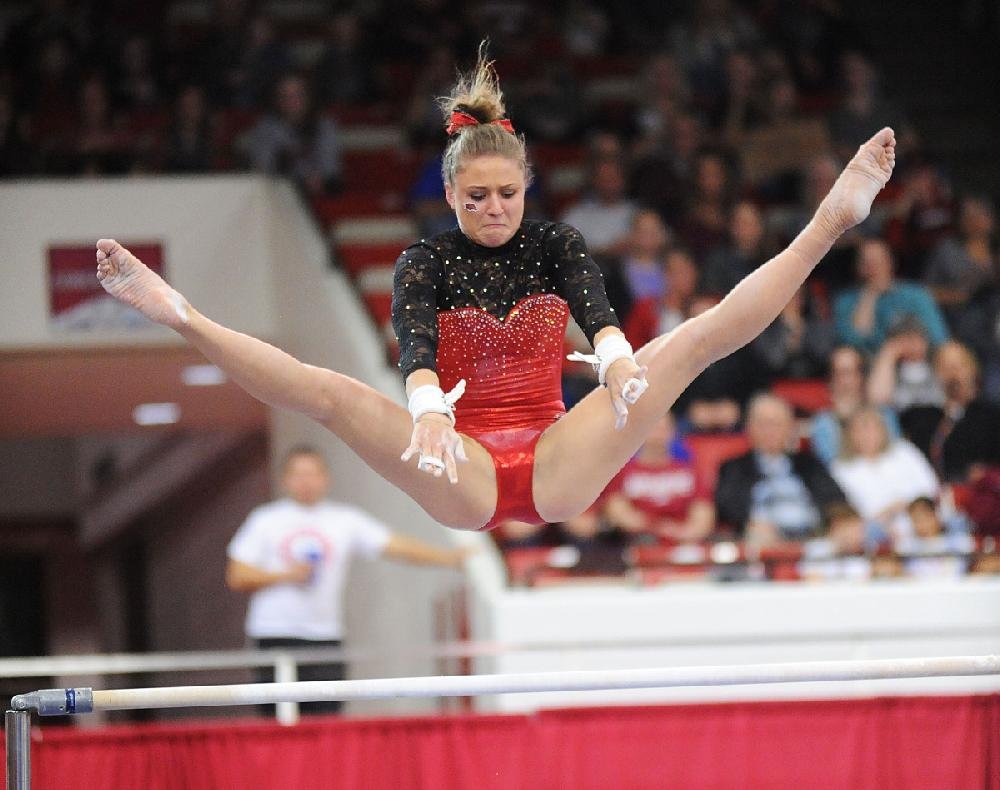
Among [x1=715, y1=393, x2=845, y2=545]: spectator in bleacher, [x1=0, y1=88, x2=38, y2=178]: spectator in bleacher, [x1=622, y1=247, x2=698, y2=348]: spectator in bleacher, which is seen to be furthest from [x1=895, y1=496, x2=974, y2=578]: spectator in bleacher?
[x1=0, y1=88, x2=38, y2=178]: spectator in bleacher

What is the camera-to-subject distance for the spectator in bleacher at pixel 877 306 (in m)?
7.98

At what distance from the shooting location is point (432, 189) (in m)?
8.77

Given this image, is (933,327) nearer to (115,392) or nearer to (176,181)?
(176,181)

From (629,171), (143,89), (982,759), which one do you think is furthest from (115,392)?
(982,759)

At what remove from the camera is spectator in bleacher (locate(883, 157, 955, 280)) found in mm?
8875

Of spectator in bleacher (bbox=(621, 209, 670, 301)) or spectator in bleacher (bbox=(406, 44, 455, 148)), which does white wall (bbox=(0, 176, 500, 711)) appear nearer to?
spectator in bleacher (bbox=(406, 44, 455, 148))

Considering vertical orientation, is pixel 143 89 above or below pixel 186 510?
above

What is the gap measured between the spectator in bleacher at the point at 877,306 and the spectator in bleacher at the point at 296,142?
10.4 ft

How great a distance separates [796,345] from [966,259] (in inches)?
50.4

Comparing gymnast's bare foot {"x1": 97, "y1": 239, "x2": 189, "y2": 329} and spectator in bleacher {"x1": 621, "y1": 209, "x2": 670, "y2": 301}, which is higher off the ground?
spectator in bleacher {"x1": 621, "y1": 209, "x2": 670, "y2": 301}

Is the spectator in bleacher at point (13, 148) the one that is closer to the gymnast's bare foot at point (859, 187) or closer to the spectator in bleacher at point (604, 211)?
the spectator in bleacher at point (604, 211)

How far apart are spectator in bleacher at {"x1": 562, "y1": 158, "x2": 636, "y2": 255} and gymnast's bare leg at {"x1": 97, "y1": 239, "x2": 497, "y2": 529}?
16.7 ft

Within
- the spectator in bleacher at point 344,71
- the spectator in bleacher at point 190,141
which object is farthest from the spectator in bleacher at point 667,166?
the spectator in bleacher at point 190,141

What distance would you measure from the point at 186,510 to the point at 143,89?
6.16 meters
